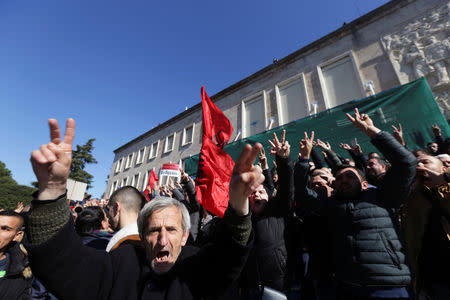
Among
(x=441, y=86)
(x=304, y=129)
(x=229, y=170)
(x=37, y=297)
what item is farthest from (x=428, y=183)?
(x=441, y=86)

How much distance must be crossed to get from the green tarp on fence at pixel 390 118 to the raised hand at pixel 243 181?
5.43m

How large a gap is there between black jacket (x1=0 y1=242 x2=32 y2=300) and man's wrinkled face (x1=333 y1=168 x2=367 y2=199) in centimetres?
359

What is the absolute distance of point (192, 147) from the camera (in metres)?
14.9

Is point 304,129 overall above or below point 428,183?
above

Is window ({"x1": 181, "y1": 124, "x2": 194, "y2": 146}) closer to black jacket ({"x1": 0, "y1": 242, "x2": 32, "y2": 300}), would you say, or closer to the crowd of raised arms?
the crowd of raised arms

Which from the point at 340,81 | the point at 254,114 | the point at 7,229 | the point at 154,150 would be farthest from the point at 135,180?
the point at 340,81

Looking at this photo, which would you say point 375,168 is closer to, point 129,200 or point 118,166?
point 129,200

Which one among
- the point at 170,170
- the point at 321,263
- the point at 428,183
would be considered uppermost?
the point at 170,170

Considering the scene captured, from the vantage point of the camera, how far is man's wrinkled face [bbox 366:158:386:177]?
2.85 metres

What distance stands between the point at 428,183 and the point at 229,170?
2.92 meters

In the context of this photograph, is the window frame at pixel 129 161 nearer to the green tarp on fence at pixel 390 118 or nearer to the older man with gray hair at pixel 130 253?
the green tarp on fence at pixel 390 118

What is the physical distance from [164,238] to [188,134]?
15.2 meters

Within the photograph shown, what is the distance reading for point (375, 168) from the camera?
113 inches

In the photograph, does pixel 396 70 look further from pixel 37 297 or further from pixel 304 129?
pixel 37 297
